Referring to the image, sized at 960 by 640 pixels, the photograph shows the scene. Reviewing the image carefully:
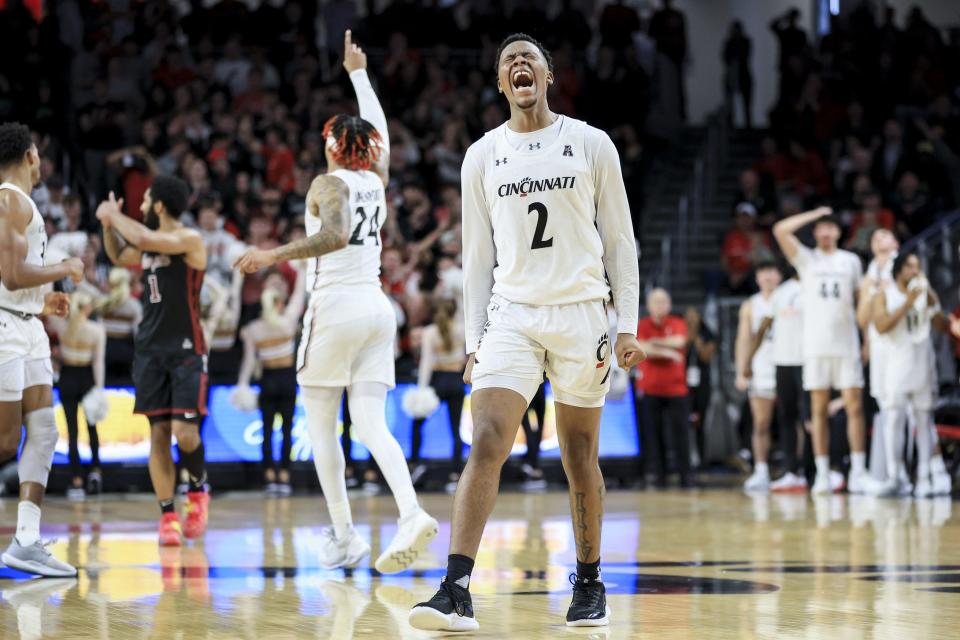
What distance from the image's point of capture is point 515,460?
49.5ft

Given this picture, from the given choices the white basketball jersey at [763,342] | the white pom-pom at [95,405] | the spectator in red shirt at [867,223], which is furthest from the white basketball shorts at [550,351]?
the spectator in red shirt at [867,223]

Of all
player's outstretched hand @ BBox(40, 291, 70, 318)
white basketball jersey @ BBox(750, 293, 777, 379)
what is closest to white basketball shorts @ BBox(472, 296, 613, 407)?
player's outstretched hand @ BBox(40, 291, 70, 318)

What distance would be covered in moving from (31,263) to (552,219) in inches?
120

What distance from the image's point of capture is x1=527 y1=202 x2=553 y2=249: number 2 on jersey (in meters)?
5.70

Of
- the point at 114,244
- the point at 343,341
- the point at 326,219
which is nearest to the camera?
the point at 326,219

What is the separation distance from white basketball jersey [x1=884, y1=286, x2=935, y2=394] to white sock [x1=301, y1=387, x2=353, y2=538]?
721 centimetres

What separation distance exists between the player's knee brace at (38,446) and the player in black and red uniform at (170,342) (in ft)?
4.87

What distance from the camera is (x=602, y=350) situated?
5.72m

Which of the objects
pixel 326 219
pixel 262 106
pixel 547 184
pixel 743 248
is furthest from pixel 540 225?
pixel 262 106

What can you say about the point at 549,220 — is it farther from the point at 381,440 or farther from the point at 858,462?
the point at 858,462

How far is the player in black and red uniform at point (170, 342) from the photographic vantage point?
9.09 metres

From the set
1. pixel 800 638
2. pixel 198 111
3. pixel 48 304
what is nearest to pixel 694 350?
pixel 198 111

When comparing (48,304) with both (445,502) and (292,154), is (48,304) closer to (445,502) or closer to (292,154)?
(445,502)

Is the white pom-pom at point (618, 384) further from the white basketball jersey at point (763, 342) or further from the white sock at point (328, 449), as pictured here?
the white sock at point (328, 449)
